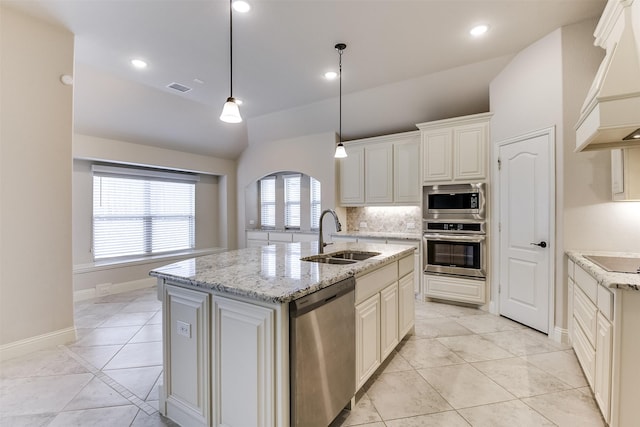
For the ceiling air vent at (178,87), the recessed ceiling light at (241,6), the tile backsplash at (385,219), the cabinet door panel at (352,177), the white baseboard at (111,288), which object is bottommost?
the white baseboard at (111,288)

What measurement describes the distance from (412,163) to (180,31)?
3431 mm

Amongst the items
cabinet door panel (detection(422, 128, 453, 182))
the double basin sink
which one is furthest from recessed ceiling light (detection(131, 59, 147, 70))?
cabinet door panel (detection(422, 128, 453, 182))

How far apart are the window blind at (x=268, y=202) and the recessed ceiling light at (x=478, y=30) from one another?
15.4ft

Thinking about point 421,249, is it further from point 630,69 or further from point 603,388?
point 630,69

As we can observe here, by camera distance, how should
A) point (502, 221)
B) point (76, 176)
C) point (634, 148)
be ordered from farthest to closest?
1. point (76, 176)
2. point (502, 221)
3. point (634, 148)

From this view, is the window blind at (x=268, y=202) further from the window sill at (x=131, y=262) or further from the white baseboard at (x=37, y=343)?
the white baseboard at (x=37, y=343)

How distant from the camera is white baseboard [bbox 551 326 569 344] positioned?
2896 mm

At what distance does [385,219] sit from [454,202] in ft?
4.61

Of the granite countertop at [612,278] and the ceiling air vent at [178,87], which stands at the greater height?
the ceiling air vent at [178,87]

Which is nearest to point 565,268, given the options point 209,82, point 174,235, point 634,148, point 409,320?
point 634,148

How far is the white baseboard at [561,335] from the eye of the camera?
2.90 metres

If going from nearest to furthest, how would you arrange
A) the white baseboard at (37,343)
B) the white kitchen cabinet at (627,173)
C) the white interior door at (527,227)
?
1. the white kitchen cabinet at (627,173)
2. the white baseboard at (37,343)
3. the white interior door at (527,227)

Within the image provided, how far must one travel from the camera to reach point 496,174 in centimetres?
367

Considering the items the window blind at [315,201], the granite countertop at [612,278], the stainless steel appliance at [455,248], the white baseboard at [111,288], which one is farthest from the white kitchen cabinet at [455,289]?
the white baseboard at [111,288]
